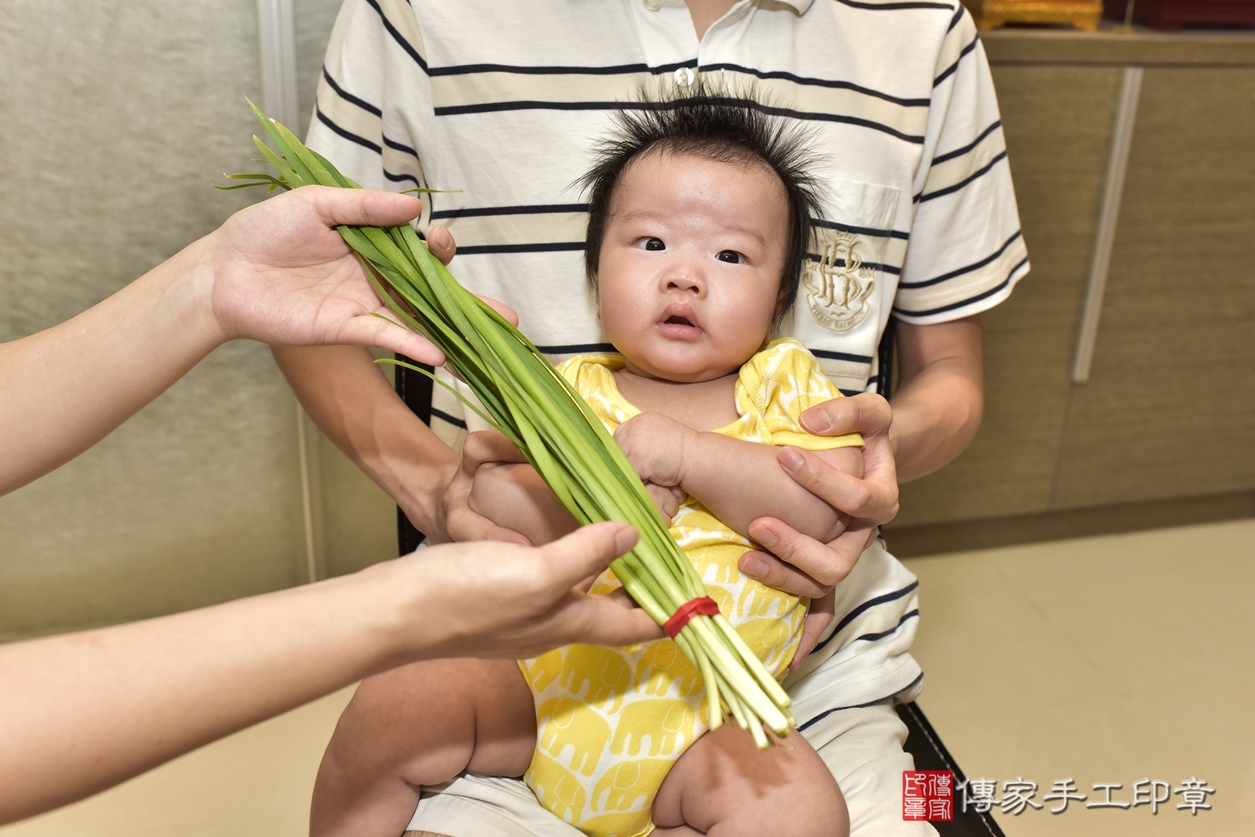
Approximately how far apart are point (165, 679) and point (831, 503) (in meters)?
0.66

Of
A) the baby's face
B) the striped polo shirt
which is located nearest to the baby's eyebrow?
the baby's face

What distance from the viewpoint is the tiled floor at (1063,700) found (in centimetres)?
194

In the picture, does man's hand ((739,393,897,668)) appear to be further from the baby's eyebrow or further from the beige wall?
the beige wall

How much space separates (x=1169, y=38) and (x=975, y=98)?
1137 millimetres

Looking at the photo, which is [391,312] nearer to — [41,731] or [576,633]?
[576,633]

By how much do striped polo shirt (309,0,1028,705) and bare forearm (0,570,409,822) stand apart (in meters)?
0.63

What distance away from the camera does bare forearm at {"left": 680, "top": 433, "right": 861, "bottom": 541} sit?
107cm

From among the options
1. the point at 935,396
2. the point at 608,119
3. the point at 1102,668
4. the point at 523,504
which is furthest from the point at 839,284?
the point at 1102,668

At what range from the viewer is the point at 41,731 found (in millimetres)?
723

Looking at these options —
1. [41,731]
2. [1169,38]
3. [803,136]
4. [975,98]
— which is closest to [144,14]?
[803,136]

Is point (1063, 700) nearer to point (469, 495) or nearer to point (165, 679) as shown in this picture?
point (469, 495)
